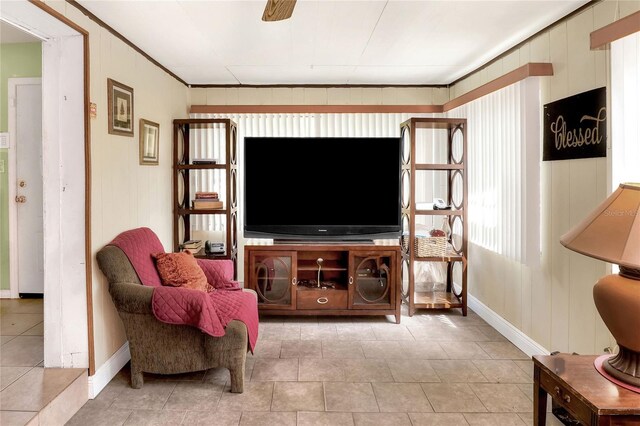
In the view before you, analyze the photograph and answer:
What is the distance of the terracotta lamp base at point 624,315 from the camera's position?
1407 mm

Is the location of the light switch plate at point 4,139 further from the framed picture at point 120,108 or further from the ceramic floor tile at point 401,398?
the ceramic floor tile at point 401,398

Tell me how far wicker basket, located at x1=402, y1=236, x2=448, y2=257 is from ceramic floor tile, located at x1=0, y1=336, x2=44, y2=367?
3135mm

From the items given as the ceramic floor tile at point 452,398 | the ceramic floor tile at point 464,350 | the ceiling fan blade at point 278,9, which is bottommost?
the ceramic floor tile at point 452,398

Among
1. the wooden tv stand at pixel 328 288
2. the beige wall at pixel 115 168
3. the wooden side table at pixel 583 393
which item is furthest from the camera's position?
the wooden tv stand at pixel 328 288

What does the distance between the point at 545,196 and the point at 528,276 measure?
0.67 metres

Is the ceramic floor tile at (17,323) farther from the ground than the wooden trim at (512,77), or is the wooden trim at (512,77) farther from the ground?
the wooden trim at (512,77)

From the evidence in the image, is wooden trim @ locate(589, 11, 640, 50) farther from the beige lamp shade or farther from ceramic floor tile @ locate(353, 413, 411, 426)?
ceramic floor tile @ locate(353, 413, 411, 426)

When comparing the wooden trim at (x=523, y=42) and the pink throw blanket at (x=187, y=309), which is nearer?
the pink throw blanket at (x=187, y=309)

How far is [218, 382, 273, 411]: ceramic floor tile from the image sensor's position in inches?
95.8

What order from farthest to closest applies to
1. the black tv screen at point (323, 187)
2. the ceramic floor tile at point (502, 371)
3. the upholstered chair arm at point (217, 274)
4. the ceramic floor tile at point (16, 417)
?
the black tv screen at point (323, 187), the upholstered chair arm at point (217, 274), the ceramic floor tile at point (502, 371), the ceramic floor tile at point (16, 417)

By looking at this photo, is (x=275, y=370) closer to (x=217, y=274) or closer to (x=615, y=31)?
(x=217, y=274)

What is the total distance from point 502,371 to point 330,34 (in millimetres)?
2702

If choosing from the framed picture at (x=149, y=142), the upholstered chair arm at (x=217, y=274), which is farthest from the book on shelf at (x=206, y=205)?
the upholstered chair arm at (x=217, y=274)

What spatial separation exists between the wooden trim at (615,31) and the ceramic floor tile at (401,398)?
2238 mm
